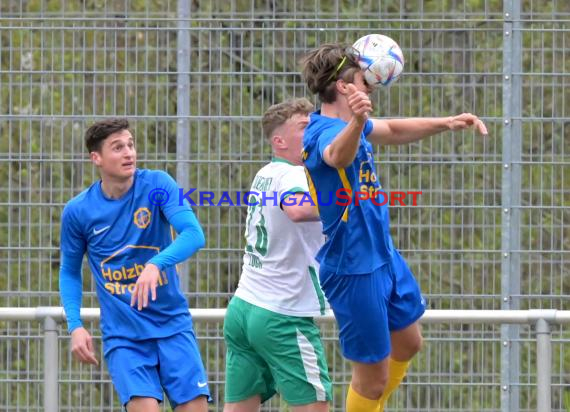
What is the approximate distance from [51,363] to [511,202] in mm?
2972

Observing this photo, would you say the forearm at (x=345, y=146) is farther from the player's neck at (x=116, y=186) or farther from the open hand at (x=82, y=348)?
the open hand at (x=82, y=348)

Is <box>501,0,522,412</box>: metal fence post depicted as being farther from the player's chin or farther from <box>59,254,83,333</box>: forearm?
<box>59,254,83,333</box>: forearm

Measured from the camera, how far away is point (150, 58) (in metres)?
8.80

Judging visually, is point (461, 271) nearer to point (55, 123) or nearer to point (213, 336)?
point (213, 336)

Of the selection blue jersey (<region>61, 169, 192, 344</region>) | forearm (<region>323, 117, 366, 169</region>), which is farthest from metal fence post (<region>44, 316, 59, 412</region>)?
forearm (<region>323, 117, 366, 169</region>)

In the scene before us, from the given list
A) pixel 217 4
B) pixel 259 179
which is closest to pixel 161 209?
pixel 259 179

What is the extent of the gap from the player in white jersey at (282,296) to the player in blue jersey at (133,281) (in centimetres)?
30

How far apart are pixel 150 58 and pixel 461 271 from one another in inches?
92.3

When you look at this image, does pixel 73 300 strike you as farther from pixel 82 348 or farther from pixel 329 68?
pixel 329 68

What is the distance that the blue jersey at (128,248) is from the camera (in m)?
6.52

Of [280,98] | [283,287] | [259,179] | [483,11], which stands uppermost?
[483,11]

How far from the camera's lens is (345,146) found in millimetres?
5504

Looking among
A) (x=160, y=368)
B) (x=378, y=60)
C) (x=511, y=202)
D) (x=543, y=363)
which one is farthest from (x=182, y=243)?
(x=511, y=202)

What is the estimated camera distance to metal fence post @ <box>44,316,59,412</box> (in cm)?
713
